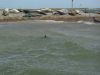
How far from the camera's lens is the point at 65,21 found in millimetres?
61469

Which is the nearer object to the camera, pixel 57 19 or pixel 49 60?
pixel 49 60

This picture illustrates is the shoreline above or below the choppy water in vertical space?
below

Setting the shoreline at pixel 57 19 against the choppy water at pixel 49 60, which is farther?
the shoreline at pixel 57 19

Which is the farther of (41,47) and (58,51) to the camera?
(41,47)

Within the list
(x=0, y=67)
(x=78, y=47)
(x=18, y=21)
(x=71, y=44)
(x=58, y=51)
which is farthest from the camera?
(x=18, y=21)

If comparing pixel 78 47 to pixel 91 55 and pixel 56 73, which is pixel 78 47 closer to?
pixel 91 55

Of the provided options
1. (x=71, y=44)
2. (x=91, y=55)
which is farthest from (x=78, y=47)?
(x=91, y=55)

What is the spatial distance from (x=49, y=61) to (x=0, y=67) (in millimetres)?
3799

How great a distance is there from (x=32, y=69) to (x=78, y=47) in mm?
9513

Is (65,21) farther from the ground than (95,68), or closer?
closer

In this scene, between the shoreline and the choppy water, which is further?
the shoreline

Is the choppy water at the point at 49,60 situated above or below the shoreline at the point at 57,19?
above

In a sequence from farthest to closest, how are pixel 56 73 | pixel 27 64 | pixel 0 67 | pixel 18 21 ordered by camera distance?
pixel 18 21
pixel 27 64
pixel 0 67
pixel 56 73

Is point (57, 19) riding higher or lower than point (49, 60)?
lower
